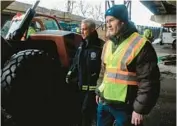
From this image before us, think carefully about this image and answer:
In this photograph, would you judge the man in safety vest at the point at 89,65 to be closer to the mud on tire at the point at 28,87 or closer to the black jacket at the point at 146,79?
the mud on tire at the point at 28,87

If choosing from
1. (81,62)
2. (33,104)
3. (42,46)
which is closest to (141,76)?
(81,62)

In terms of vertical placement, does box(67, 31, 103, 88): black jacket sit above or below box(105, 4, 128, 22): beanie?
below

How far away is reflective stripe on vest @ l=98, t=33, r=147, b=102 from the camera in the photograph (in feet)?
10.2

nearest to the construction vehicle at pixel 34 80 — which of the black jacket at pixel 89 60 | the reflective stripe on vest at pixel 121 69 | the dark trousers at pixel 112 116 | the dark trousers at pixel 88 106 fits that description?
the black jacket at pixel 89 60

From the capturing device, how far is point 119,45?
3.23m

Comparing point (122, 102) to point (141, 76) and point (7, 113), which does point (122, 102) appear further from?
point (7, 113)

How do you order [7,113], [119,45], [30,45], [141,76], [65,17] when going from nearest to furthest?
[141,76], [119,45], [7,113], [30,45], [65,17]

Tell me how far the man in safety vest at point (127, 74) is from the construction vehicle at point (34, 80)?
1349 mm

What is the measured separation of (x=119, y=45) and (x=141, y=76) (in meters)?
0.38

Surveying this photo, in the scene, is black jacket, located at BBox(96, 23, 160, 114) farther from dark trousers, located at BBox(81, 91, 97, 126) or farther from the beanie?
dark trousers, located at BBox(81, 91, 97, 126)

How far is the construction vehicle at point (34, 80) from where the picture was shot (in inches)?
170

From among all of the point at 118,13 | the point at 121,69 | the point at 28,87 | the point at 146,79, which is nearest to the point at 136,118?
the point at 146,79

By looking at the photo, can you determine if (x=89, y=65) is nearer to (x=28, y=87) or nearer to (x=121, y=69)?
(x=28, y=87)

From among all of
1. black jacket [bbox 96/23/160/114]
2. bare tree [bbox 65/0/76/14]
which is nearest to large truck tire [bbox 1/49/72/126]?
black jacket [bbox 96/23/160/114]
